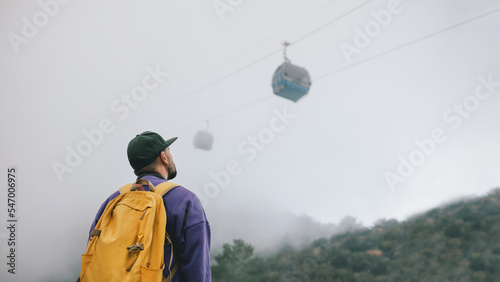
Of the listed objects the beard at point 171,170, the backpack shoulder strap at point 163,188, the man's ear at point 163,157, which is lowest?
the backpack shoulder strap at point 163,188

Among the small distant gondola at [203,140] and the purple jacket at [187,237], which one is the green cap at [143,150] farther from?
the small distant gondola at [203,140]

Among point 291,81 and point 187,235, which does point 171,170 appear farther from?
point 291,81

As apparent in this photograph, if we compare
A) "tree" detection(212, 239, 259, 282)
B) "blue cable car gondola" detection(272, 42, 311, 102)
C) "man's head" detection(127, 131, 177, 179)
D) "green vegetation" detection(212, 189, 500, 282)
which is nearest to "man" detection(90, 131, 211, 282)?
"man's head" detection(127, 131, 177, 179)

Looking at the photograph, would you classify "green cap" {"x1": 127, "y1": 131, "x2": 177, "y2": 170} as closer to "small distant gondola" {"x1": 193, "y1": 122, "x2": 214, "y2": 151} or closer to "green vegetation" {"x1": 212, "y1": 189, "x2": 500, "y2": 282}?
"small distant gondola" {"x1": 193, "y1": 122, "x2": 214, "y2": 151}

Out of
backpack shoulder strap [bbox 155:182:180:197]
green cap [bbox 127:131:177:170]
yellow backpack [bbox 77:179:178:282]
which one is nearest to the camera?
yellow backpack [bbox 77:179:178:282]

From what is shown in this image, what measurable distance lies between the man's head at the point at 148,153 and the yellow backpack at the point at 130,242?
244 millimetres

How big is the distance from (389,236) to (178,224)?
135 feet

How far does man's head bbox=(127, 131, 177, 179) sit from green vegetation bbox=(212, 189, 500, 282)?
29.1 meters

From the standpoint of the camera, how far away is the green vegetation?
85.6ft

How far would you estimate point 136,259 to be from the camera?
138 centimetres

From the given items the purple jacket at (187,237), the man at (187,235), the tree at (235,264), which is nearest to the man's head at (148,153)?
the man at (187,235)

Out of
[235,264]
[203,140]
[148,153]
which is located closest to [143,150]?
[148,153]

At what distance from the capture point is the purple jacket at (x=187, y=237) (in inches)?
59.2

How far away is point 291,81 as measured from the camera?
15.1 m
